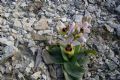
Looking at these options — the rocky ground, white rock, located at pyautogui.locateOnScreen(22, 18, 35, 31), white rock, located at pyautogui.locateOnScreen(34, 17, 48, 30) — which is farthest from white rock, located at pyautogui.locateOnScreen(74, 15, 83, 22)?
white rock, located at pyautogui.locateOnScreen(22, 18, 35, 31)

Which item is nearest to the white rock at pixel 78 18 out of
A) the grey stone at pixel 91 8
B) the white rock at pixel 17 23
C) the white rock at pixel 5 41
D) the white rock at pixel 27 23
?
the grey stone at pixel 91 8

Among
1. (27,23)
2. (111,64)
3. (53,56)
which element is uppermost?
(27,23)

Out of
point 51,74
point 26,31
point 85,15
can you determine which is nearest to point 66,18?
point 85,15

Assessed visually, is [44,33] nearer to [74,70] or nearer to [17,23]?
[17,23]

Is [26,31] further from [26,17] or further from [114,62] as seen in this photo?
[114,62]

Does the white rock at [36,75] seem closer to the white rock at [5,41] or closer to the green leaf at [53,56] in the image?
the green leaf at [53,56]

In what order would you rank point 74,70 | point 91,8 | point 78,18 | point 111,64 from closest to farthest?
point 74,70
point 111,64
point 78,18
point 91,8

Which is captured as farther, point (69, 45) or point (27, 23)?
point (27, 23)

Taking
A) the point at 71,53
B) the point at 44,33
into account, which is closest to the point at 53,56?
the point at 71,53
